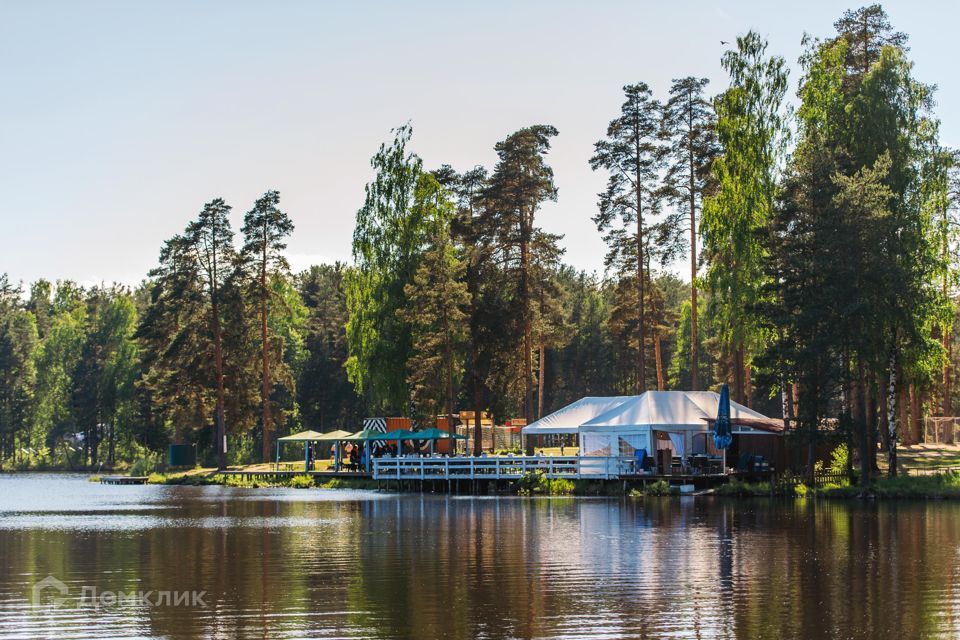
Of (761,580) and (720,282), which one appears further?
(720,282)

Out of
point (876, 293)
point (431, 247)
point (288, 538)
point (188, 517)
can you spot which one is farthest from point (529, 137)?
point (288, 538)

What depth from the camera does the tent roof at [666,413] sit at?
159 feet

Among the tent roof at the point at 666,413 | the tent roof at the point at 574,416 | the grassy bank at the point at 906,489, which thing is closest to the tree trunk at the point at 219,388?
the tent roof at the point at 574,416

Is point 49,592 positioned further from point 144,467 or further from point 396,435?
point 144,467

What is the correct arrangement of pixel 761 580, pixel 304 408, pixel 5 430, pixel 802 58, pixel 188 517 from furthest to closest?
pixel 5 430, pixel 304 408, pixel 802 58, pixel 188 517, pixel 761 580

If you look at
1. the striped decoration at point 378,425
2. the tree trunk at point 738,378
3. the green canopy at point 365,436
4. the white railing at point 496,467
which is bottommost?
the white railing at point 496,467

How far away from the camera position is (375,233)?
6300 centimetres

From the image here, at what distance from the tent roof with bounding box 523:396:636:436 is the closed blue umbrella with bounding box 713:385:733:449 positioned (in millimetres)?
7645

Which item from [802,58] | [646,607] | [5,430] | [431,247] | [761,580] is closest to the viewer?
[646,607]

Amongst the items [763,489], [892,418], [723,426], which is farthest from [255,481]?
[892,418]

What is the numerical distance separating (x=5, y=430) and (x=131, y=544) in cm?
9679

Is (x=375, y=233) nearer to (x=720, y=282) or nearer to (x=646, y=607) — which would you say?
(x=720, y=282)

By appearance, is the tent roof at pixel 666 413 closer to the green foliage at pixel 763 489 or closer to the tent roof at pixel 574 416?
the tent roof at pixel 574 416

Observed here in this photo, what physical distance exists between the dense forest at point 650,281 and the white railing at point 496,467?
5.07 meters
